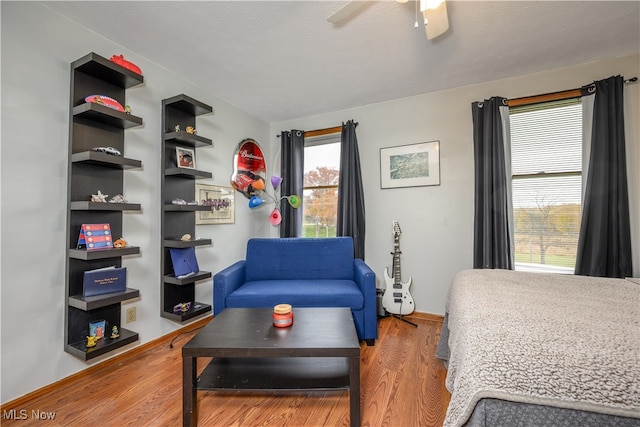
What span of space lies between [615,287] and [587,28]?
1746 millimetres

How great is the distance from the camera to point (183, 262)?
2.33 meters

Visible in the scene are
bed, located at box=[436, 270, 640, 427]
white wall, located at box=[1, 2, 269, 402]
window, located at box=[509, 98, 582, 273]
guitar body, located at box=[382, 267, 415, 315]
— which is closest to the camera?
bed, located at box=[436, 270, 640, 427]

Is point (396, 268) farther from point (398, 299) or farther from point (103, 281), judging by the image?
point (103, 281)

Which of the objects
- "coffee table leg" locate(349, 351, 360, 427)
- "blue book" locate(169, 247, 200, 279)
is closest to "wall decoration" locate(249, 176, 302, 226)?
"blue book" locate(169, 247, 200, 279)

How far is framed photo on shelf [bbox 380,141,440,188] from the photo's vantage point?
2.88 m

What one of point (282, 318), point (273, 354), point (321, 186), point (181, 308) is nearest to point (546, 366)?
point (273, 354)

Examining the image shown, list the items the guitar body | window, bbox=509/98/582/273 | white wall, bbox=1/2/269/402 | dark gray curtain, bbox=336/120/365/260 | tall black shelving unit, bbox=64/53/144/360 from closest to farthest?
white wall, bbox=1/2/269/402 → tall black shelving unit, bbox=64/53/144/360 → window, bbox=509/98/582/273 → the guitar body → dark gray curtain, bbox=336/120/365/260

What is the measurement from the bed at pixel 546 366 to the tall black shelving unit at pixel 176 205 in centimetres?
206

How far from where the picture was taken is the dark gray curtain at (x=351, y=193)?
311 cm

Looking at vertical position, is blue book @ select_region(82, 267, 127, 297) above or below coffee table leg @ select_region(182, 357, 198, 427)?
above

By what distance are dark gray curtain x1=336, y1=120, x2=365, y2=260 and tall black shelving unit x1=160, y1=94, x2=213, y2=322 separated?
1.48m

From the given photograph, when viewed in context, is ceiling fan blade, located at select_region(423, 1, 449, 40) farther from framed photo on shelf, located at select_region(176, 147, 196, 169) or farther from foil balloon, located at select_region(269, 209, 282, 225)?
foil balloon, located at select_region(269, 209, 282, 225)

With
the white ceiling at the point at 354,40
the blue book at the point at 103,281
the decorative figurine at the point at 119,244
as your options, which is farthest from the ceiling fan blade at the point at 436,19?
the blue book at the point at 103,281

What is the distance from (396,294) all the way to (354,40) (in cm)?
232
